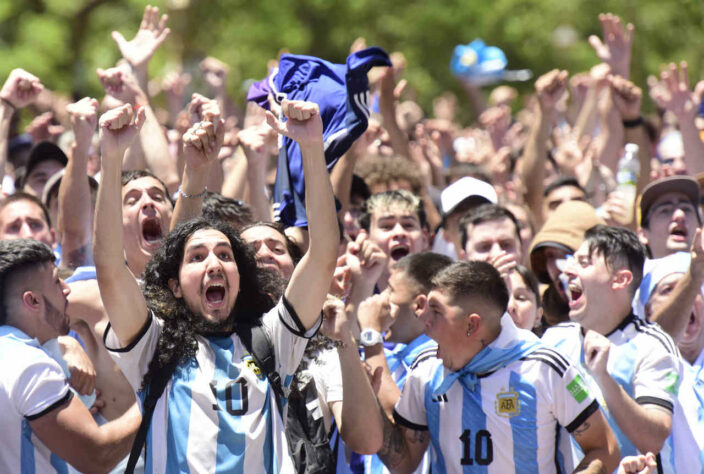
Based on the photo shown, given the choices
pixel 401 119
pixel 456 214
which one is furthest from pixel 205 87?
pixel 456 214

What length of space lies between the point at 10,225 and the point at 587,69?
12.8 metres

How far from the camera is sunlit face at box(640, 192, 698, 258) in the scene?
6.01m

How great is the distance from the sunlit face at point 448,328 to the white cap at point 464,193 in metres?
2.31

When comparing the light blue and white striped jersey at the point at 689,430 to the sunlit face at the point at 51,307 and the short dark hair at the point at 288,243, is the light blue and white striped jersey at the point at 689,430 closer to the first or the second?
the short dark hair at the point at 288,243

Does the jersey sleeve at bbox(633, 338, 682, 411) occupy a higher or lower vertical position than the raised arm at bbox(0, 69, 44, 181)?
lower

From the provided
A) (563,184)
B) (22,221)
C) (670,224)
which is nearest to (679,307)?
(670,224)

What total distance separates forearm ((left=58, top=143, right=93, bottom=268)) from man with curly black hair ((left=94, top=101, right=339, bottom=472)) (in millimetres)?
1692

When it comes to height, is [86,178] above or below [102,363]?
above

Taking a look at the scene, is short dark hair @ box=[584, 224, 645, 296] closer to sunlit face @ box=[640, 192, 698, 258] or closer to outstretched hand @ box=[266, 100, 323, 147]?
sunlit face @ box=[640, 192, 698, 258]

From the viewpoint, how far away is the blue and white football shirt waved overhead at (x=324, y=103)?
5496mm

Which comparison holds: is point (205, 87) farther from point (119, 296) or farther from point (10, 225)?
point (119, 296)

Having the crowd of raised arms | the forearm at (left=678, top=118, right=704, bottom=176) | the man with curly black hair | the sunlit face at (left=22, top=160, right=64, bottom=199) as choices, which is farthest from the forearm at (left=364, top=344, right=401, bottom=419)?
the forearm at (left=678, top=118, right=704, bottom=176)

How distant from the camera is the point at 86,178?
5.60 m

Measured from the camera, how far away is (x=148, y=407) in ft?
12.1
